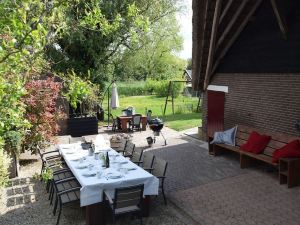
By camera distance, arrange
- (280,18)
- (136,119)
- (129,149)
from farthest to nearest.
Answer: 1. (136,119)
2. (129,149)
3. (280,18)

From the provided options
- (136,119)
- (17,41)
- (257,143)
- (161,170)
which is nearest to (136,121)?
(136,119)

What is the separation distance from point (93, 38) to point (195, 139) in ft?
31.0

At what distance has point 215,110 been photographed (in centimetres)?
1430

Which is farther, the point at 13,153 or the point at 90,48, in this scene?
the point at 90,48

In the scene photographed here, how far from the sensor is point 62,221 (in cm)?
745

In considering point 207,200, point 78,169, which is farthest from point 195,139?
point 78,169

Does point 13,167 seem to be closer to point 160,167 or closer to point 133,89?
point 160,167

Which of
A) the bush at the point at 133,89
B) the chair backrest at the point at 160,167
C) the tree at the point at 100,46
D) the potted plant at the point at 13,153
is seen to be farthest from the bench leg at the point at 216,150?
the bush at the point at 133,89

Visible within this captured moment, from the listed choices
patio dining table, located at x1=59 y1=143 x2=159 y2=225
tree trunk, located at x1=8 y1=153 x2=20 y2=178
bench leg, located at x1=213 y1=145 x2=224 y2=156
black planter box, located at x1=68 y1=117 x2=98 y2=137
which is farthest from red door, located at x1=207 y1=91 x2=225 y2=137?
tree trunk, located at x1=8 y1=153 x2=20 y2=178

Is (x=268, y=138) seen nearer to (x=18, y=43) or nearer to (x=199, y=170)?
(x=199, y=170)

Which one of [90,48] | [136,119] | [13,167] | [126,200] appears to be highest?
[90,48]

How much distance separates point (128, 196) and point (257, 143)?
5507 mm

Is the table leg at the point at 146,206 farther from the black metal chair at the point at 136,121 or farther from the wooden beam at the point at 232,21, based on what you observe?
the black metal chair at the point at 136,121

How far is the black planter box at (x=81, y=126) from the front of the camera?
17000mm
